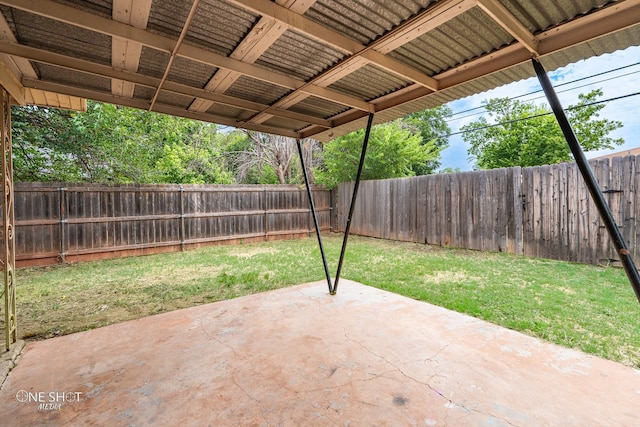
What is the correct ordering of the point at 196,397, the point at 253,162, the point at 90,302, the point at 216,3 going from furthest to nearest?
the point at 253,162 → the point at 90,302 → the point at 196,397 → the point at 216,3

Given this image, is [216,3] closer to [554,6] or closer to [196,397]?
[554,6]

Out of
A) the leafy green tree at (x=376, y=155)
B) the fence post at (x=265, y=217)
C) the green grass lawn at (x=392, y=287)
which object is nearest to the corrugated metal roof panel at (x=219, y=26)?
the green grass lawn at (x=392, y=287)

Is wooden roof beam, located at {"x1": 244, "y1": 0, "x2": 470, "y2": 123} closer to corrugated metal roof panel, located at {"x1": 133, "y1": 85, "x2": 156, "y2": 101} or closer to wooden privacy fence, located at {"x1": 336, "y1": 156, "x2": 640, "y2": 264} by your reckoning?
corrugated metal roof panel, located at {"x1": 133, "y1": 85, "x2": 156, "y2": 101}

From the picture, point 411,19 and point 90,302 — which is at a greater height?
point 411,19

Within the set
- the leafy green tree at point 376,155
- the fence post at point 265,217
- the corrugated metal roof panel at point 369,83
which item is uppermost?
the leafy green tree at point 376,155

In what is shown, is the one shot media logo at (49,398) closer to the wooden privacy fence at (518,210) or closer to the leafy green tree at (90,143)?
the leafy green tree at (90,143)

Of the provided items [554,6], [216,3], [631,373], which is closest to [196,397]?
[216,3]

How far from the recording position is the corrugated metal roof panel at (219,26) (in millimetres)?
1512

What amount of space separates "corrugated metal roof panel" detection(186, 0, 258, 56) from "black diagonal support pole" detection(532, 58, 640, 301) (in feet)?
5.66

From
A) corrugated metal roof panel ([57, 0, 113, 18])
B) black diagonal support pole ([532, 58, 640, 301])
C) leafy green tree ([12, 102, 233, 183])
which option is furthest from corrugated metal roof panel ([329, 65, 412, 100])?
leafy green tree ([12, 102, 233, 183])

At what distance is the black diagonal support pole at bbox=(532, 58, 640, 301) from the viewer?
4.38 feet

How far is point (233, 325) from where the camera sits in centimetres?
261

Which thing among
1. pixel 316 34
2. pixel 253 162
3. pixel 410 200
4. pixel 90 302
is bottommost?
pixel 90 302

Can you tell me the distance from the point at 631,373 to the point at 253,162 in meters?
12.3
